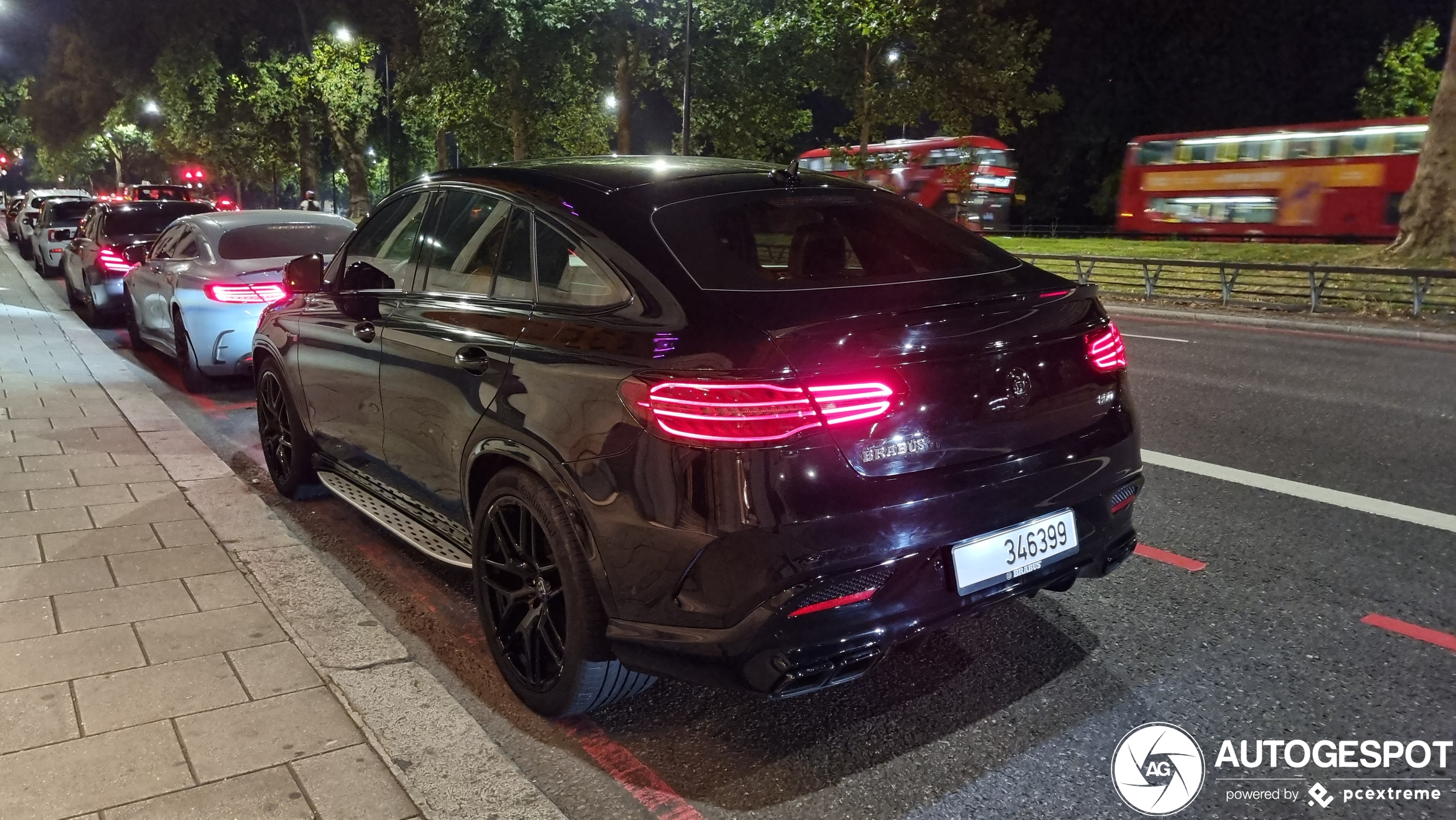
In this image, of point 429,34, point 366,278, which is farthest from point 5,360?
point 429,34

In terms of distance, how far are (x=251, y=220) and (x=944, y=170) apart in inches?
1241

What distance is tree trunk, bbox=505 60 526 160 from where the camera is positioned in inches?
1341

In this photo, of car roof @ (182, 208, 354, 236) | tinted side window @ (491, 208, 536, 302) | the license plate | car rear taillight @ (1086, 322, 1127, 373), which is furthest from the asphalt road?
car roof @ (182, 208, 354, 236)

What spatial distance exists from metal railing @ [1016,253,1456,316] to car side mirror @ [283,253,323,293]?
413 inches

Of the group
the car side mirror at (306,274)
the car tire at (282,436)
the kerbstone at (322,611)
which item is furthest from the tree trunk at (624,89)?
the kerbstone at (322,611)

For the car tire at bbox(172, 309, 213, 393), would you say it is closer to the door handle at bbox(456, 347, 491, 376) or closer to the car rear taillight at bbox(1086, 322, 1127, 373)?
the door handle at bbox(456, 347, 491, 376)

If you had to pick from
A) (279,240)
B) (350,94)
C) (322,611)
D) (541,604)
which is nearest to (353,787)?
(541,604)

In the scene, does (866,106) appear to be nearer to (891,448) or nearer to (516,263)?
(516,263)

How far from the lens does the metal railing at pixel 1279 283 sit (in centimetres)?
1473

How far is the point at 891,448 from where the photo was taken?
2.67 metres

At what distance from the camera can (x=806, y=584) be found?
2.59 m

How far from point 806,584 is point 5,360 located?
9.94m

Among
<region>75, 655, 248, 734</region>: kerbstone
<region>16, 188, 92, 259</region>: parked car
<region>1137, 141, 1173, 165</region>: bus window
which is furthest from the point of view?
<region>1137, 141, 1173, 165</region>: bus window

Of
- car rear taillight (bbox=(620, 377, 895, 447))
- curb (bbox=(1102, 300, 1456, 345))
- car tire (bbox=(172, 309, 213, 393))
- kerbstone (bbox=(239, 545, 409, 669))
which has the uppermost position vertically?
car rear taillight (bbox=(620, 377, 895, 447))
